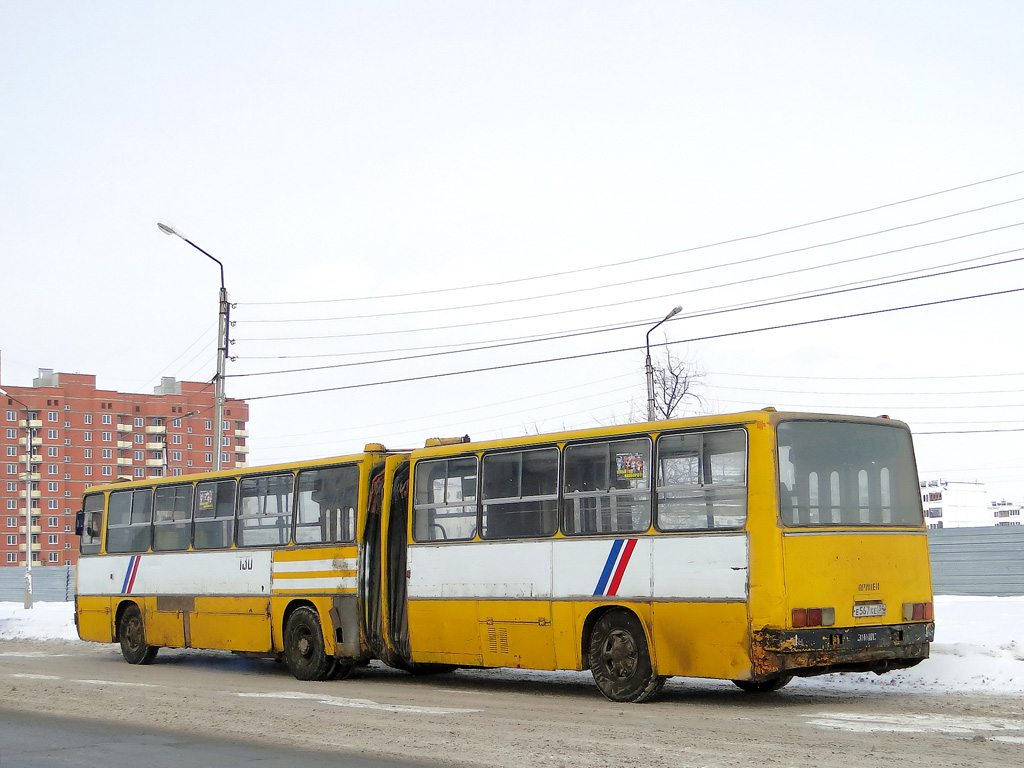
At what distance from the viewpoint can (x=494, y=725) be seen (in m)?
11.0

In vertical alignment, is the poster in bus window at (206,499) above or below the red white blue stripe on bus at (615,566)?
above

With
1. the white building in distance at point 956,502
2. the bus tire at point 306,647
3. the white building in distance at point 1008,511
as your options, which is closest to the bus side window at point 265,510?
the bus tire at point 306,647

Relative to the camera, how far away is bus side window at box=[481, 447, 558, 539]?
13867 millimetres

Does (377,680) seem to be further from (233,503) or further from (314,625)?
(233,503)

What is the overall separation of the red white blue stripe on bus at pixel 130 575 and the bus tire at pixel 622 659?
1009cm

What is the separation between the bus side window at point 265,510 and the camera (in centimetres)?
1744

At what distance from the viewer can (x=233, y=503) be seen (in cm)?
1845

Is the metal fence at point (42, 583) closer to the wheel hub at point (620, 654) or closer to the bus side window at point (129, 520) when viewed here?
the bus side window at point (129, 520)

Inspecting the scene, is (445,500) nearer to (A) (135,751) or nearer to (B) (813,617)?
(B) (813,617)

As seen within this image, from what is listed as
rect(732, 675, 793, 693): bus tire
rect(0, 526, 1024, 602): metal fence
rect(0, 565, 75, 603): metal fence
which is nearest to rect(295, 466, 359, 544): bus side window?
rect(732, 675, 793, 693): bus tire

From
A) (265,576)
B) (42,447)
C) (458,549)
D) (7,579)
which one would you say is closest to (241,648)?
(265,576)

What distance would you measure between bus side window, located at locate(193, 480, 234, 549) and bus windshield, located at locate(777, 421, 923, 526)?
9403 mm

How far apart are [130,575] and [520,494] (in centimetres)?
927

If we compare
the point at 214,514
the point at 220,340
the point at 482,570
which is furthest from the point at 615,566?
the point at 220,340
